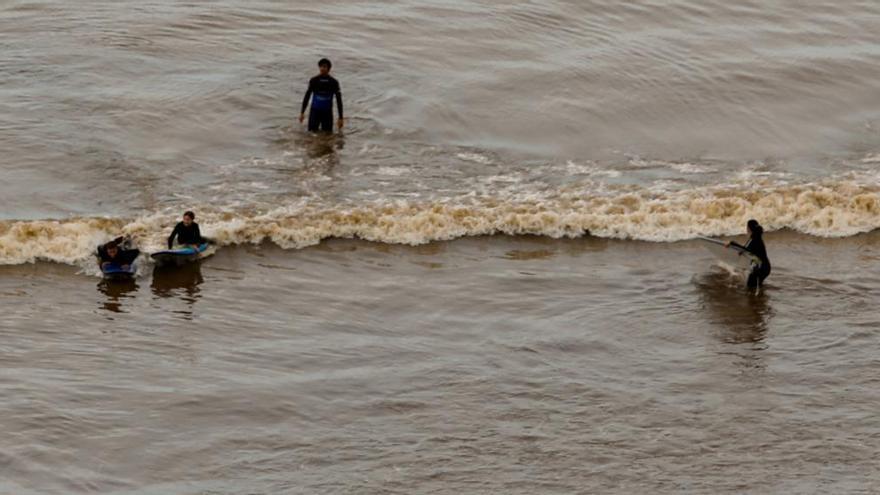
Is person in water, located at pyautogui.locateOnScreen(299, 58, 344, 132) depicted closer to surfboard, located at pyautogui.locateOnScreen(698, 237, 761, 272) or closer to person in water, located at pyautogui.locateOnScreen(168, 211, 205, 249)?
person in water, located at pyautogui.locateOnScreen(168, 211, 205, 249)

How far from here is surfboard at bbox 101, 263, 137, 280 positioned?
1755 cm

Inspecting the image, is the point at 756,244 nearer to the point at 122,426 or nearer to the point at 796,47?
the point at 122,426

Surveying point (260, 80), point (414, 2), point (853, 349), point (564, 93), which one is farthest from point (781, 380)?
point (414, 2)

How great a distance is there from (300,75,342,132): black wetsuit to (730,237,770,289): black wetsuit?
8.01 meters

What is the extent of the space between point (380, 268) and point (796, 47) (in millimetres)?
12605

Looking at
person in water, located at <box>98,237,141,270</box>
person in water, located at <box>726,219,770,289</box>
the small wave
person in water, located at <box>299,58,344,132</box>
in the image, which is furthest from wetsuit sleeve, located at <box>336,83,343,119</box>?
person in water, located at <box>726,219,770,289</box>

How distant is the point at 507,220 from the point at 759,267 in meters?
3.89

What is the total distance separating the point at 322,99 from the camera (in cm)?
2311

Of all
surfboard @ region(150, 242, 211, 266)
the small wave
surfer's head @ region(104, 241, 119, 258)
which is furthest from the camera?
the small wave

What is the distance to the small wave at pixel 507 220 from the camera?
19.1 m

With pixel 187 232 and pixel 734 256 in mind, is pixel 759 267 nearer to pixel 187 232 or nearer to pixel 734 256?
pixel 734 256

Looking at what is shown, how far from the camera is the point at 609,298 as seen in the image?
1748cm

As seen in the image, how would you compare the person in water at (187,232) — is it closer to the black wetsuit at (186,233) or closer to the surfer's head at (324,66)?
the black wetsuit at (186,233)

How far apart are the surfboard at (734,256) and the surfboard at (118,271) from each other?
7113 millimetres
